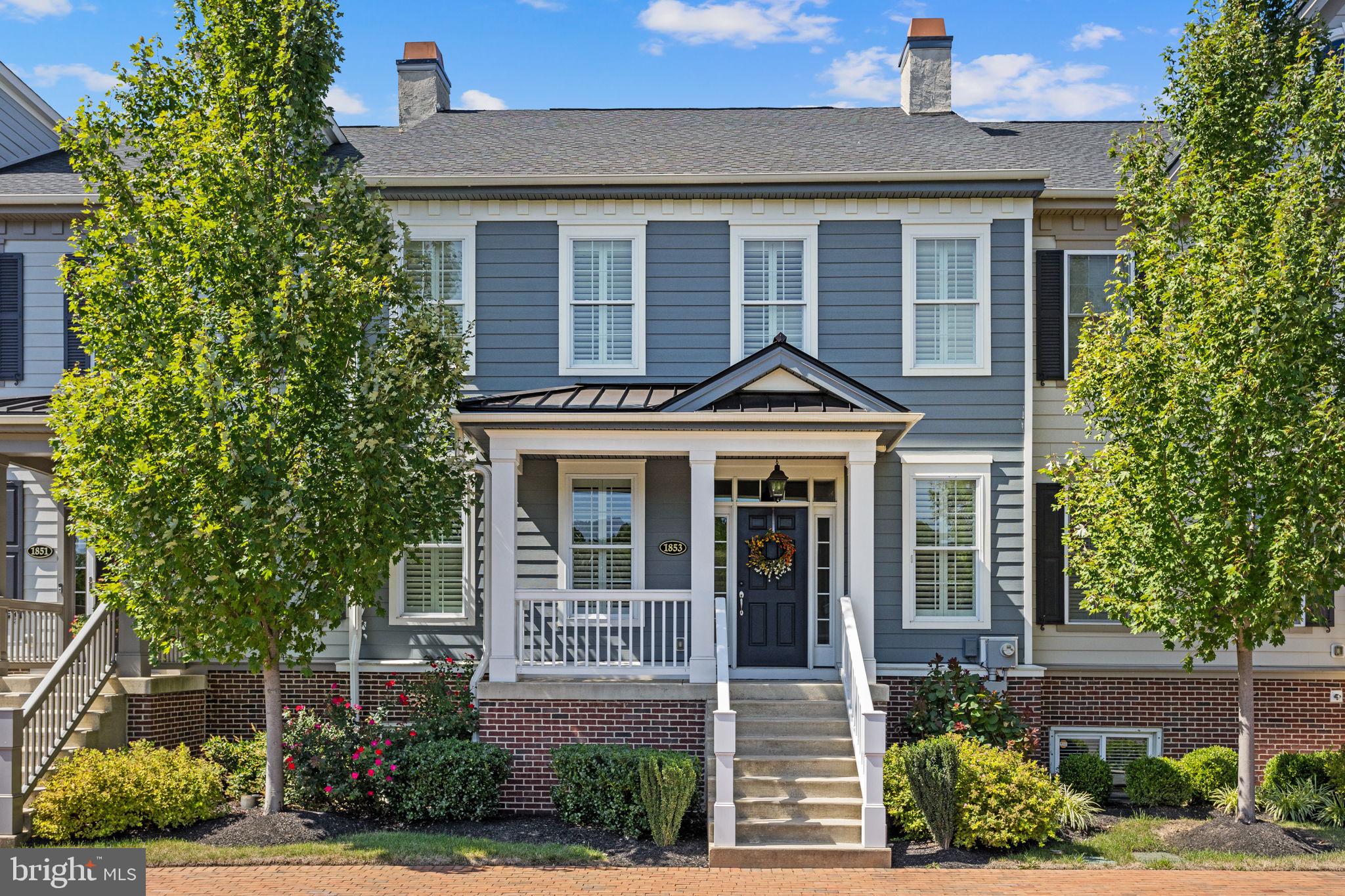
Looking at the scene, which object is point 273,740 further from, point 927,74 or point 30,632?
point 927,74

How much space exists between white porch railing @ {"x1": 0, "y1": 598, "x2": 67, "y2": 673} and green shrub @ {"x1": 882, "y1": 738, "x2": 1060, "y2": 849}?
9557mm

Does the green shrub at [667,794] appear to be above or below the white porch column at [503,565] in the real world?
below

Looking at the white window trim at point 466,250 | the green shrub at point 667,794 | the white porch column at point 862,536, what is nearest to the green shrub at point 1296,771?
the white porch column at point 862,536

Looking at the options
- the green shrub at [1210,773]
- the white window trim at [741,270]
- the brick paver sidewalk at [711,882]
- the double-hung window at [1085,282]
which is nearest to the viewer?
the brick paver sidewalk at [711,882]

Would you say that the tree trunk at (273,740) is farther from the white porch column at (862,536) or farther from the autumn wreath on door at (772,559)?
the white porch column at (862,536)

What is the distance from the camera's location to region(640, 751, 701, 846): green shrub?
10.4m

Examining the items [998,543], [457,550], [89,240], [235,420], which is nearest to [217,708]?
[457,550]

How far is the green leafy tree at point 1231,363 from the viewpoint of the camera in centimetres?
1009

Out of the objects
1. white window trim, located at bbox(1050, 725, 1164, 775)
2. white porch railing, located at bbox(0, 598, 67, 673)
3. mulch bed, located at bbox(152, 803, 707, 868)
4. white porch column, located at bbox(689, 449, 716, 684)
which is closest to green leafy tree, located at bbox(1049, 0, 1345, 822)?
white window trim, located at bbox(1050, 725, 1164, 775)

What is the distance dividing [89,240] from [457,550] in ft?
17.9

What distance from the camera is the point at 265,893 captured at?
28.8 ft

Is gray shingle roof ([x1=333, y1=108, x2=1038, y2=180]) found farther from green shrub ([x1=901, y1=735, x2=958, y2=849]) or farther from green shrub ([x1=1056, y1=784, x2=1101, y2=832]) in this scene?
green shrub ([x1=1056, y1=784, x2=1101, y2=832])

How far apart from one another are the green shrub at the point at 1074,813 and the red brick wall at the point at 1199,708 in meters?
2.09

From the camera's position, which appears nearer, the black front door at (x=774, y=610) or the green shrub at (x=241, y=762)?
the green shrub at (x=241, y=762)
